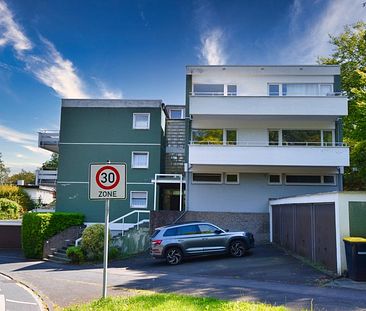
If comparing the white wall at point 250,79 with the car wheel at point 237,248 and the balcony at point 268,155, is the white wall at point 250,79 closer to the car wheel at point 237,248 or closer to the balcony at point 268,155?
the balcony at point 268,155

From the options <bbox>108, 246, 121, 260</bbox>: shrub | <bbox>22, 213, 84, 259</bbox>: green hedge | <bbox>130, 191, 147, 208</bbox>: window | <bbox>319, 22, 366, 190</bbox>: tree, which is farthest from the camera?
<bbox>130, 191, 147, 208</bbox>: window

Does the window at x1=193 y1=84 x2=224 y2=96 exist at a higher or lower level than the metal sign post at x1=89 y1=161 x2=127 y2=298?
higher

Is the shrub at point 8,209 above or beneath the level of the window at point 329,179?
beneath

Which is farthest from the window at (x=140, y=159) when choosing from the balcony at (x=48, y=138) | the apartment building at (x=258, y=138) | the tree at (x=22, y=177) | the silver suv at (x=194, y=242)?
the tree at (x=22, y=177)

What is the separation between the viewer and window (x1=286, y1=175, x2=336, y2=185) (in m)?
21.8

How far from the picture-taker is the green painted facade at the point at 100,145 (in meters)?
24.5

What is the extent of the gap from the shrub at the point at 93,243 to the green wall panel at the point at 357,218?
39.7 feet

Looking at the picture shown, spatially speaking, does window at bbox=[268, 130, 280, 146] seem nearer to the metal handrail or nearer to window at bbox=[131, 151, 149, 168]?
the metal handrail

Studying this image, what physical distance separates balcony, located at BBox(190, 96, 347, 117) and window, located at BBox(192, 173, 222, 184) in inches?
159

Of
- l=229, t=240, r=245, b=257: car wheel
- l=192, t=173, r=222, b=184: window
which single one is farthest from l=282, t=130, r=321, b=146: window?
l=229, t=240, r=245, b=257: car wheel

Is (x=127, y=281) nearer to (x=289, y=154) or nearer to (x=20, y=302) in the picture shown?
(x=20, y=302)

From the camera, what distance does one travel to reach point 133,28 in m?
15.3

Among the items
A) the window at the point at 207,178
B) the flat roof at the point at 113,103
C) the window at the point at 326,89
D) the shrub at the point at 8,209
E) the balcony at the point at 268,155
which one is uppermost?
the window at the point at 326,89

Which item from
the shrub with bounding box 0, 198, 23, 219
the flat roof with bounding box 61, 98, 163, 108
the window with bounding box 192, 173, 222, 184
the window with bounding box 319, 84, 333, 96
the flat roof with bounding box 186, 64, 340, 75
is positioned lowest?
the shrub with bounding box 0, 198, 23, 219
